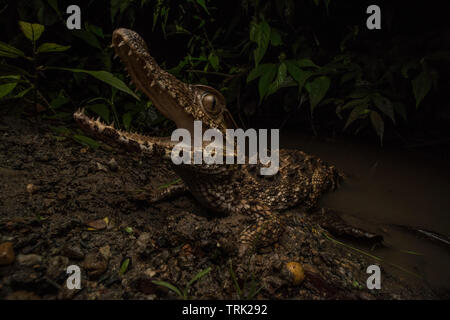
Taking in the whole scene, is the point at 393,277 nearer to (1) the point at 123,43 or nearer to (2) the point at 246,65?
(1) the point at 123,43

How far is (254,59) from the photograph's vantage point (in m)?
3.80

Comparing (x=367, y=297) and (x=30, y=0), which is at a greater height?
(x=30, y=0)

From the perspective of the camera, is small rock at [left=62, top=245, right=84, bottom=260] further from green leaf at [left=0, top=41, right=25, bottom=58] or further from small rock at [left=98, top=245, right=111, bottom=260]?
green leaf at [left=0, top=41, right=25, bottom=58]

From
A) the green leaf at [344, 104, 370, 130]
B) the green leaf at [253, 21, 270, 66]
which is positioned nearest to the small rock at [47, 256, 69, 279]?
the green leaf at [253, 21, 270, 66]

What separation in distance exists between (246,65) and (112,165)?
252 cm

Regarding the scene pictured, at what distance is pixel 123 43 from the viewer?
1.99 meters

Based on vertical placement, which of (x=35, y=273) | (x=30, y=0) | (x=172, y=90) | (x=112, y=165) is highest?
(x=30, y=0)

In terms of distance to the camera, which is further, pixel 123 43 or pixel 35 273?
pixel 123 43

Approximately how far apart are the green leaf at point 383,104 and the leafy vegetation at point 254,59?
0.01 m

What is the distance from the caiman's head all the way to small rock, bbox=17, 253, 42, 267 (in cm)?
136

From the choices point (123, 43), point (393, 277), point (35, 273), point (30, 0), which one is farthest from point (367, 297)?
point (30, 0)

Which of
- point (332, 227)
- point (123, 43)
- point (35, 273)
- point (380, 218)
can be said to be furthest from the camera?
point (380, 218)

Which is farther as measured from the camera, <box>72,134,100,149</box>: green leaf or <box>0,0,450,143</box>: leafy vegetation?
<box>0,0,450,143</box>: leafy vegetation

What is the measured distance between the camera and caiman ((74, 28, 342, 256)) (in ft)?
6.36
